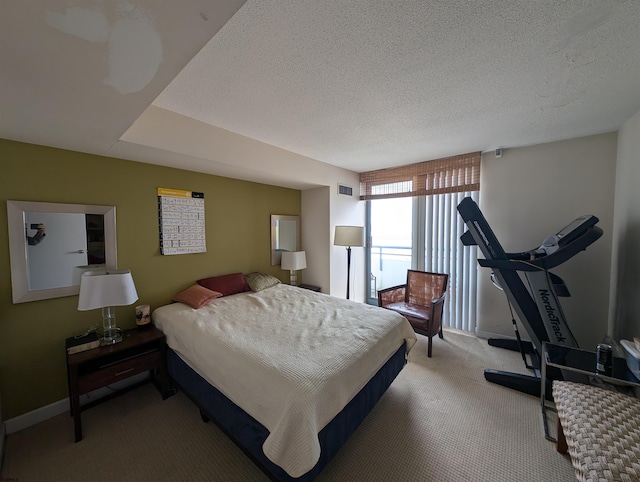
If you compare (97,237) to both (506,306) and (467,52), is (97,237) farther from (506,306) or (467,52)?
(506,306)

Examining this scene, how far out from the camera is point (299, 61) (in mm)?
1431

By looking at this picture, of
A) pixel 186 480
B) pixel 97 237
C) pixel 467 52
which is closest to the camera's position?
pixel 467 52

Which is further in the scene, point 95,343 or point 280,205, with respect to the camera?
point 280,205

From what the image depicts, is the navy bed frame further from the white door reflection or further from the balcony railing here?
the balcony railing

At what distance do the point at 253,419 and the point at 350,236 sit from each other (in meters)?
2.62

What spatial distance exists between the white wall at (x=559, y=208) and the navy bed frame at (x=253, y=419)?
2207 mm

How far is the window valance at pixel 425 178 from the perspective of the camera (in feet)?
10.6

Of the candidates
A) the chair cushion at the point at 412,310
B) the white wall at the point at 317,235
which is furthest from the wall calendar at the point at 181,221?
the chair cushion at the point at 412,310

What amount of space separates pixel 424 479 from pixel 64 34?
9.02 ft

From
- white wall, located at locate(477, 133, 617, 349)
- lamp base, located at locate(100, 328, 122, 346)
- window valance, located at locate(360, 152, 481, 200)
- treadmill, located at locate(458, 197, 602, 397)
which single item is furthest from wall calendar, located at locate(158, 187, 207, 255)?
white wall, located at locate(477, 133, 617, 349)

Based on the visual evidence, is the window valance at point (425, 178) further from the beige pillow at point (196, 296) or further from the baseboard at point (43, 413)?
the baseboard at point (43, 413)

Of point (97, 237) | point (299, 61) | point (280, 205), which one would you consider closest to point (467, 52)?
→ point (299, 61)

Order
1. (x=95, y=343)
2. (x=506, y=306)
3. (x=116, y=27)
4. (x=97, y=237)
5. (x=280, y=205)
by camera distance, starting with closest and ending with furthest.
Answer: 1. (x=116, y=27)
2. (x=95, y=343)
3. (x=97, y=237)
4. (x=506, y=306)
5. (x=280, y=205)

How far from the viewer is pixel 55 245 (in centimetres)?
198
